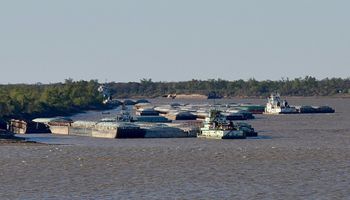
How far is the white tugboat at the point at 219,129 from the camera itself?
123m

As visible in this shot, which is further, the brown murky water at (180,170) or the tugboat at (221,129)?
the tugboat at (221,129)

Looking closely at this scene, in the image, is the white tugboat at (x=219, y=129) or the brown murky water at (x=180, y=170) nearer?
the brown murky water at (x=180, y=170)

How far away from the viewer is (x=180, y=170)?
8044cm

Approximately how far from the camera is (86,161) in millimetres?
89500

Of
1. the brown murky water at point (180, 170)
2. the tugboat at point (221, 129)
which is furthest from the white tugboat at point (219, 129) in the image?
the brown murky water at point (180, 170)

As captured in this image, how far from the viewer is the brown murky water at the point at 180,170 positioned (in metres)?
66.8

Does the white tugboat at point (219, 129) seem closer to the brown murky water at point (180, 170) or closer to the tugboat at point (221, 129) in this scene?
the tugboat at point (221, 129)

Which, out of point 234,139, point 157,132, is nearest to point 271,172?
point 234,139

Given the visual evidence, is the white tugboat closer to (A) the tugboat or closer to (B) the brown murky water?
(A) the tugboat

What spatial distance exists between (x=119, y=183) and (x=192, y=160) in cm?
1837

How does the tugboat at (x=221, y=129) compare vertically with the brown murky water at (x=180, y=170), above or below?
above

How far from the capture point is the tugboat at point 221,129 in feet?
404

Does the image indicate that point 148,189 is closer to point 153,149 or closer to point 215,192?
point 215,192

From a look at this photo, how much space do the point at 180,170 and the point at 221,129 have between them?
145 ft
